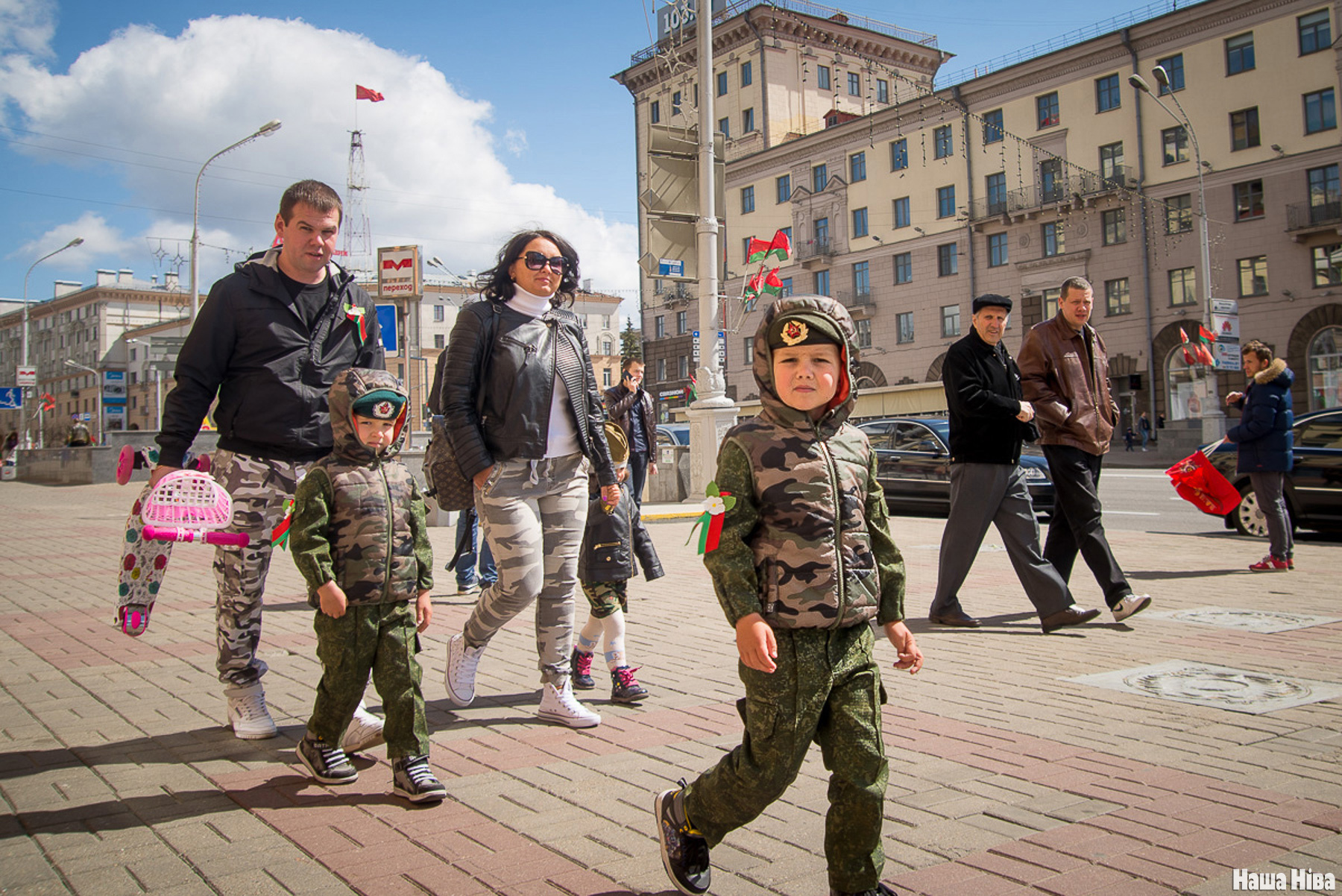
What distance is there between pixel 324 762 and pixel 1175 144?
4258cm

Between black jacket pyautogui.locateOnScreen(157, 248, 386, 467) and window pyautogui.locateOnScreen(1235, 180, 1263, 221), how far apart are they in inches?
1601

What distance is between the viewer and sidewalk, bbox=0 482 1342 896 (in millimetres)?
2725

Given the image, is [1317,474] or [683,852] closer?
[683,852]

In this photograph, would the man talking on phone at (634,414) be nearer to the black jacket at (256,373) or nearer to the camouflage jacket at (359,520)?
the black jacket at (256,373)

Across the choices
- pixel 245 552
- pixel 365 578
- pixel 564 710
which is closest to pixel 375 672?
pixel 365 578

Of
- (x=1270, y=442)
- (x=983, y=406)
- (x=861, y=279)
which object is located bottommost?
(x=1270, y=442)

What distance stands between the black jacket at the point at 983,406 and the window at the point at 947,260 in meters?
42.7

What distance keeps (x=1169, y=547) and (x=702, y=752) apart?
8.70 meters

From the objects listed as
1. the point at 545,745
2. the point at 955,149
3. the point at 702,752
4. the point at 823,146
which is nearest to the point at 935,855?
the point at 702,752

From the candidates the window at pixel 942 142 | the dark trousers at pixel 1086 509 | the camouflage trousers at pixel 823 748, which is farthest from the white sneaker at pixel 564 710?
the window at pixel 942 142

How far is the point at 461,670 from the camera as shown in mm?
4426

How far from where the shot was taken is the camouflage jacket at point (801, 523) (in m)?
2.53

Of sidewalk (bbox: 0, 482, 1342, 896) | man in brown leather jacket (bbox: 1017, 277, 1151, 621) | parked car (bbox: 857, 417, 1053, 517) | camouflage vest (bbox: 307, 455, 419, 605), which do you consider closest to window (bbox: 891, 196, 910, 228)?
parked car (bbox: 857, 417, 1053, 517)

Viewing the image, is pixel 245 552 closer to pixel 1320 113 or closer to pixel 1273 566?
pixel 1273 566
